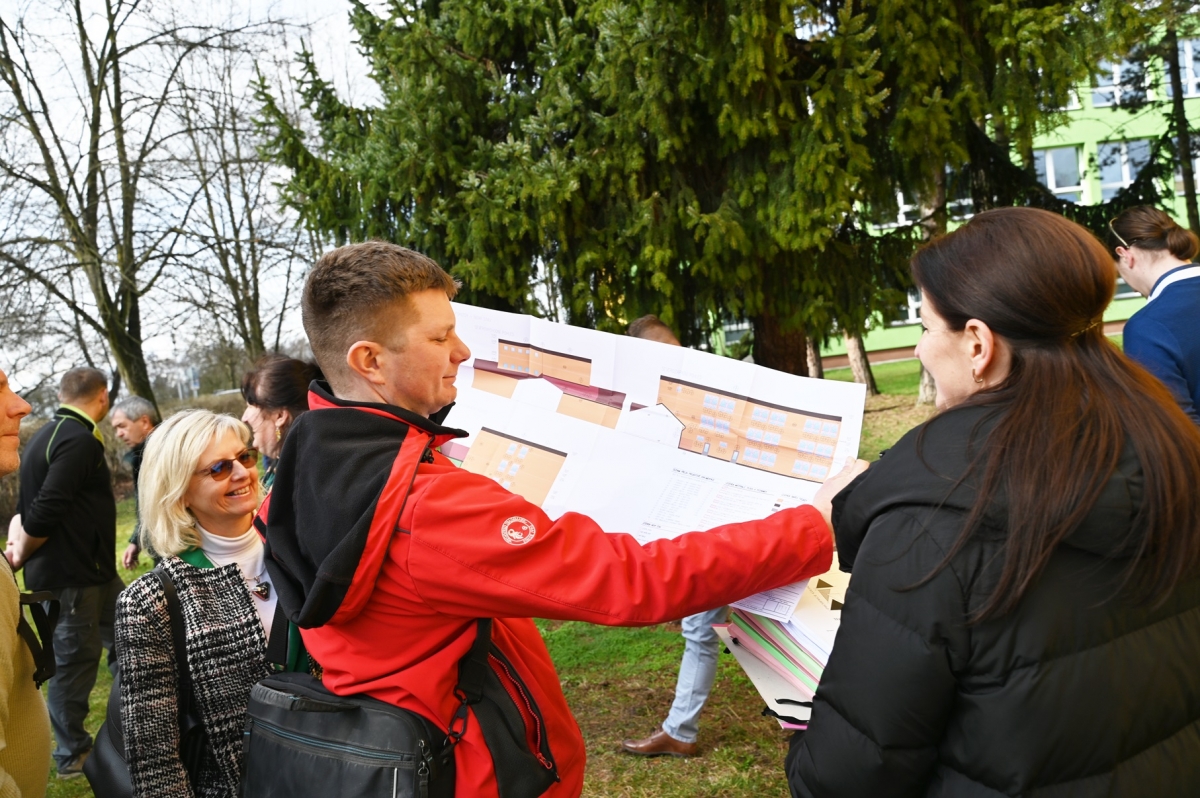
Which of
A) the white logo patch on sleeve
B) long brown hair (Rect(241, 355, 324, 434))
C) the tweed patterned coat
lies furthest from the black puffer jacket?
long brown hair (Rect(241, 355, 324, 434))

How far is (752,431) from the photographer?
2062 mm

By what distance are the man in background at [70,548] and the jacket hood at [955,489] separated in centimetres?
501

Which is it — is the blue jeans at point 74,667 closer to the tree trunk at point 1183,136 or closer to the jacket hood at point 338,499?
the jacket hood at point 338,499

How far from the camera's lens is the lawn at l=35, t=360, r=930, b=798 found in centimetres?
403

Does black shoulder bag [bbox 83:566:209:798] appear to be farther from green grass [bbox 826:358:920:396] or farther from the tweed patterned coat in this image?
green grass [bbox 826:358:920:396]

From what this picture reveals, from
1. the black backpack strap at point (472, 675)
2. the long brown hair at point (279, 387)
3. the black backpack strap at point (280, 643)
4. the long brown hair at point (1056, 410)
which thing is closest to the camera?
the long brown hair at point (1056, 410)

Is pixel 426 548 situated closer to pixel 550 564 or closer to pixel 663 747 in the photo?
pixel 550 564

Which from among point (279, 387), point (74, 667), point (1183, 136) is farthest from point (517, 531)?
point (1183, 136)

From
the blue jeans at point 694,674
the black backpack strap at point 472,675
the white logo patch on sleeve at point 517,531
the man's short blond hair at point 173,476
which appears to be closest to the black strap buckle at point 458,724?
the black backpack strap at point 472,675

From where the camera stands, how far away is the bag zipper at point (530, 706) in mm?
1730

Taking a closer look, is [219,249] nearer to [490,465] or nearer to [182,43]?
[182,43]

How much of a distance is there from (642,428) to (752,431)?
276 mm

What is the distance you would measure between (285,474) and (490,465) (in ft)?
2.04

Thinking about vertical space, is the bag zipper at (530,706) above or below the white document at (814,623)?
below
